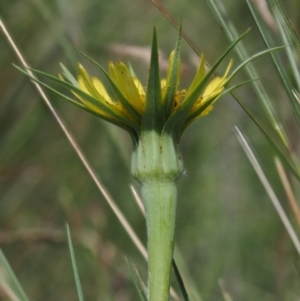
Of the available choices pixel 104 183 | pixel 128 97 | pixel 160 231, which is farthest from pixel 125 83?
pixel 104 183

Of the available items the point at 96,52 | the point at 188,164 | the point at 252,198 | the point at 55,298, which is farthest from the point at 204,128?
the point at 55,298

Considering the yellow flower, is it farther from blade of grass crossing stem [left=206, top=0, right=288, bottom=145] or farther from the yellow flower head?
blade of grass crossing stem [left=206, top=0, right=288, bottom=145]

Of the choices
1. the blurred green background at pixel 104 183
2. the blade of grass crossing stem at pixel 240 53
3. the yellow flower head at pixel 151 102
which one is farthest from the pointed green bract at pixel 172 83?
the blurred green background at pixel 104 183

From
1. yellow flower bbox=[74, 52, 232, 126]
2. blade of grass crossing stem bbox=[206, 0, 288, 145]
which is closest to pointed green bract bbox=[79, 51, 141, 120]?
yellow flower bbox=[74, 52, 232, 126]

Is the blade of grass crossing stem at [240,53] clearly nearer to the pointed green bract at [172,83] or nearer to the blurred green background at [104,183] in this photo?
the pointed green bract at [172,83]

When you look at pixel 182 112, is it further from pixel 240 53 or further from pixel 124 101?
pixel 240 53

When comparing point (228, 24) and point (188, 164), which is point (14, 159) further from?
point (228, 24)
